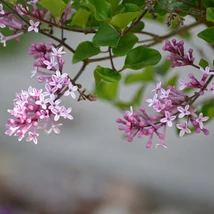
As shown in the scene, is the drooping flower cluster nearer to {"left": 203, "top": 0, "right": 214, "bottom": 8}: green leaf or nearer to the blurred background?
{"left": 203, "top": 0, "right": 214, "bottom": 8}: green leaf

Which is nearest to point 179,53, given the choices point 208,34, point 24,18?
point 208,34

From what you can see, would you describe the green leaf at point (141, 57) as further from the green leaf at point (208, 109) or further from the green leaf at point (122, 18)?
the green leaf at point (208, 109)

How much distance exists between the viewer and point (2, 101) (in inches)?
73.5

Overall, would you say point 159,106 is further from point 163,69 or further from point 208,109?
point 163,69

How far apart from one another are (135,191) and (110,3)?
122 centimetres

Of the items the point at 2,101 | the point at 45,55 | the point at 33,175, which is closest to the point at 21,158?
the point at 33,175

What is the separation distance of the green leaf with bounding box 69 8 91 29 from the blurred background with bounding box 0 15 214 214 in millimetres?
1121

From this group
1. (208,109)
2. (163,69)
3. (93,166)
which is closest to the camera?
(208,109)

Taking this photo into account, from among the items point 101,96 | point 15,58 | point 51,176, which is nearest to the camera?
point 101,96

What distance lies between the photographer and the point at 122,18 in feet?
1.31

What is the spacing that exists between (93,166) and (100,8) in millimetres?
1340

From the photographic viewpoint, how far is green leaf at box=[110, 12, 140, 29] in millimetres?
393

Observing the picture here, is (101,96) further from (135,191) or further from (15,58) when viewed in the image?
(15,58)

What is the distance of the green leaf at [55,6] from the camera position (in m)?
0.41
